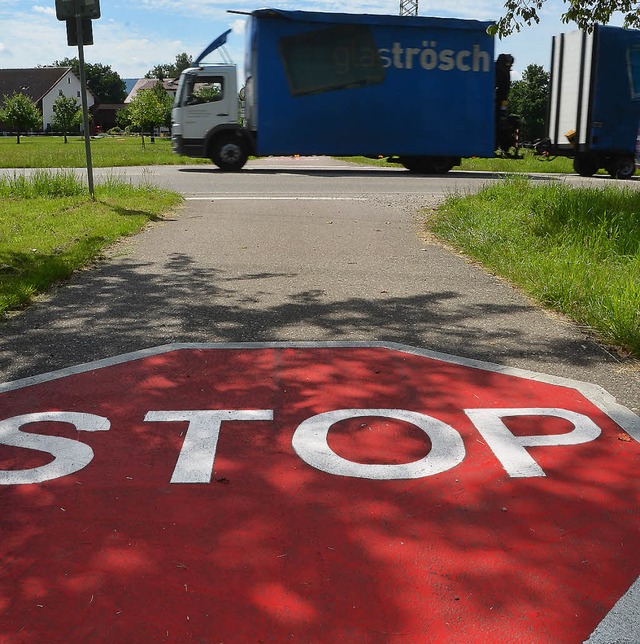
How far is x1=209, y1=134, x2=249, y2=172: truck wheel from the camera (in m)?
23.5

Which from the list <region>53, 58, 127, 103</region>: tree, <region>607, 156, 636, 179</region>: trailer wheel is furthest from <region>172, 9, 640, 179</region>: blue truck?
<region>53, 58, 127, 103</region>: tree

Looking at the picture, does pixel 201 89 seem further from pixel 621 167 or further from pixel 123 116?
pixel 123 116

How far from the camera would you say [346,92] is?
22.4 meters

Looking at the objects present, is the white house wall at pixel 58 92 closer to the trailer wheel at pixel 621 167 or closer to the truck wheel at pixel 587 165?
the truck wheel at pixel 587 165

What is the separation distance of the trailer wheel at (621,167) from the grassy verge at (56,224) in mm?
14891

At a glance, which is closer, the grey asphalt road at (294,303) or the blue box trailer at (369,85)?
the grey asphalt road at (294,303)

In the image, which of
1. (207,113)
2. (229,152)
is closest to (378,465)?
(207,113)

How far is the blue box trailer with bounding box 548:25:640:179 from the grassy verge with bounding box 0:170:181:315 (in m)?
13.3

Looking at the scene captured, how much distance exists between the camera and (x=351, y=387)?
15.4ft

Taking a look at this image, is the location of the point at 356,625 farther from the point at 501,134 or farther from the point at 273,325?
the point at 501,134

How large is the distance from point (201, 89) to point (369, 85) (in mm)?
4714

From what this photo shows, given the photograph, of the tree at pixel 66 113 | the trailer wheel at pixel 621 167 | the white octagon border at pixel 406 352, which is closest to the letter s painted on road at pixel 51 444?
the white octagon border at pixel 406 352

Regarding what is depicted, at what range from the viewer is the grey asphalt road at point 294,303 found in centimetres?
544

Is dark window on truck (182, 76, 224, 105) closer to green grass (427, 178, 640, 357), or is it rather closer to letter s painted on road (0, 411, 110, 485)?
green grass (427, 178, 640, 357)
